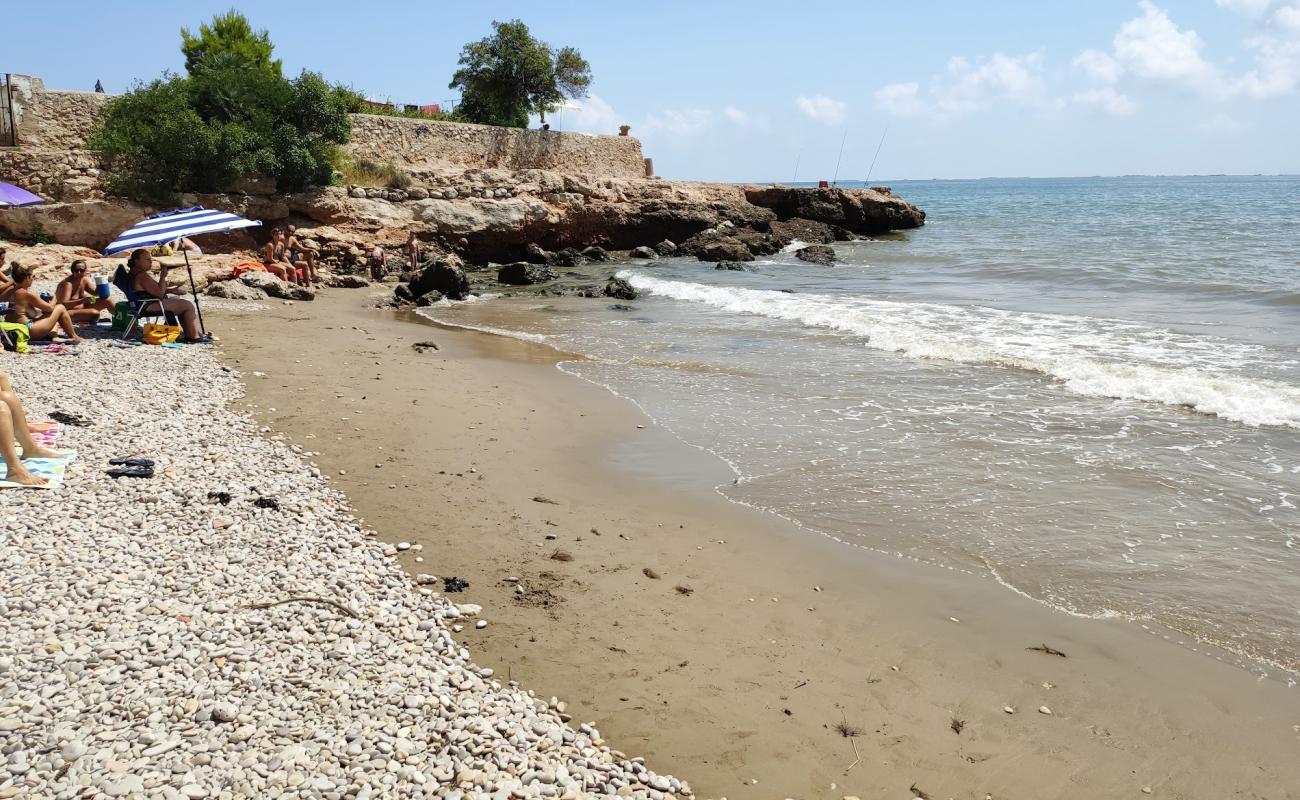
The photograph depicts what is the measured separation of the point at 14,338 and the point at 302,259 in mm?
11395

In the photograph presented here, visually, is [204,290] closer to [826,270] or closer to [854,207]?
[826,270]

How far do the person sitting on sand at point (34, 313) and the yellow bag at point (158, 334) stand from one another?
2.73ft

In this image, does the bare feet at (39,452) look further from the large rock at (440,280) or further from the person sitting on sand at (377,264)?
the person sitting on sand at (377,264)

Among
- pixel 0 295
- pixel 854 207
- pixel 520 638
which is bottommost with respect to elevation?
pixel 520 638

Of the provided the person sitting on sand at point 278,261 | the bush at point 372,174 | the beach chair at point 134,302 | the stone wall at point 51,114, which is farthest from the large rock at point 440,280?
the stone wall at point 51,114

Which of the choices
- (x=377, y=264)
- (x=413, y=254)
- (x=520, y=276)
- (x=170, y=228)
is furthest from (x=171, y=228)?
(x=413, y=254)

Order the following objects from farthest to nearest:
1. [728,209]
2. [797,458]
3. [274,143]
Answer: [728,209] → [274,143] → [797,458]

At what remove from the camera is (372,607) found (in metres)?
4.91

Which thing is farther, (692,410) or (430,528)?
(692,410)

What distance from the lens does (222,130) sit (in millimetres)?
23656

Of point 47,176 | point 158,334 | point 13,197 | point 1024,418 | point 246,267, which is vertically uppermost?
point 47,176

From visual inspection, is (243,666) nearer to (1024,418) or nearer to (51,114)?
(1024,418)

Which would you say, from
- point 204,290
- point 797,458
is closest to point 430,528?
point 797,458

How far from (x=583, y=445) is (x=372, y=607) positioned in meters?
3.96
